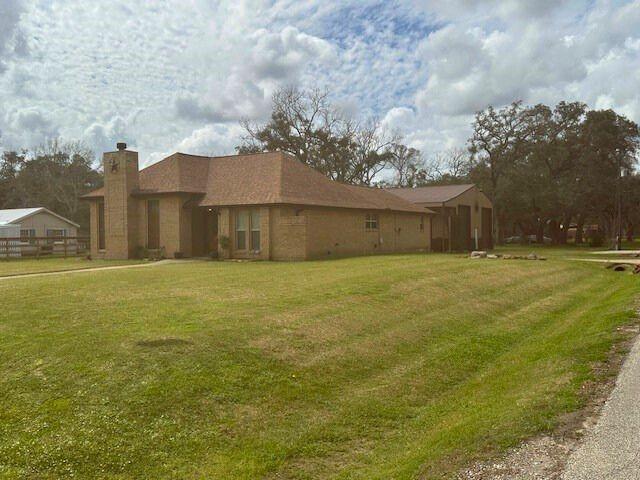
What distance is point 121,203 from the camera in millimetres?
31453

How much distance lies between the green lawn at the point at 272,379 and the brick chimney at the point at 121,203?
51.6 ft

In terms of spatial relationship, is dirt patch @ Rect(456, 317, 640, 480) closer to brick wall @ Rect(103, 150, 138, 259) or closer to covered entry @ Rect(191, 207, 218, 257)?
covered entry @ Rect(191, 207, 218, 257)

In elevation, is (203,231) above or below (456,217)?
below

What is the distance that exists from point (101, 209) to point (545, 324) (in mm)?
26565

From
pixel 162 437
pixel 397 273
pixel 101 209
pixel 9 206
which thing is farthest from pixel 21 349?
pixel 9 206

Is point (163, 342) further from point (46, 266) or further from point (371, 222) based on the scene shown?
point (371, 222)

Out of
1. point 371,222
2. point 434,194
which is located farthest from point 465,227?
point 371,222

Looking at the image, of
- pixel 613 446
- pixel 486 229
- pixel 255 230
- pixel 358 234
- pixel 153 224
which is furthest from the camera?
pixel 486 229

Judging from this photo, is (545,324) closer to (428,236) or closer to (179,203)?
(179,203)

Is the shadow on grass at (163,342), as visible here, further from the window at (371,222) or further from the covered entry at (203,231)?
the window at (371,222)

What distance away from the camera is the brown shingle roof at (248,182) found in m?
30.0

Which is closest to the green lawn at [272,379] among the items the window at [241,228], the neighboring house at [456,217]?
the window at [241,228]

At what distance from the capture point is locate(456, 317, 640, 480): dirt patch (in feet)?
17.2

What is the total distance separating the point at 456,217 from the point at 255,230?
18.5 meters
